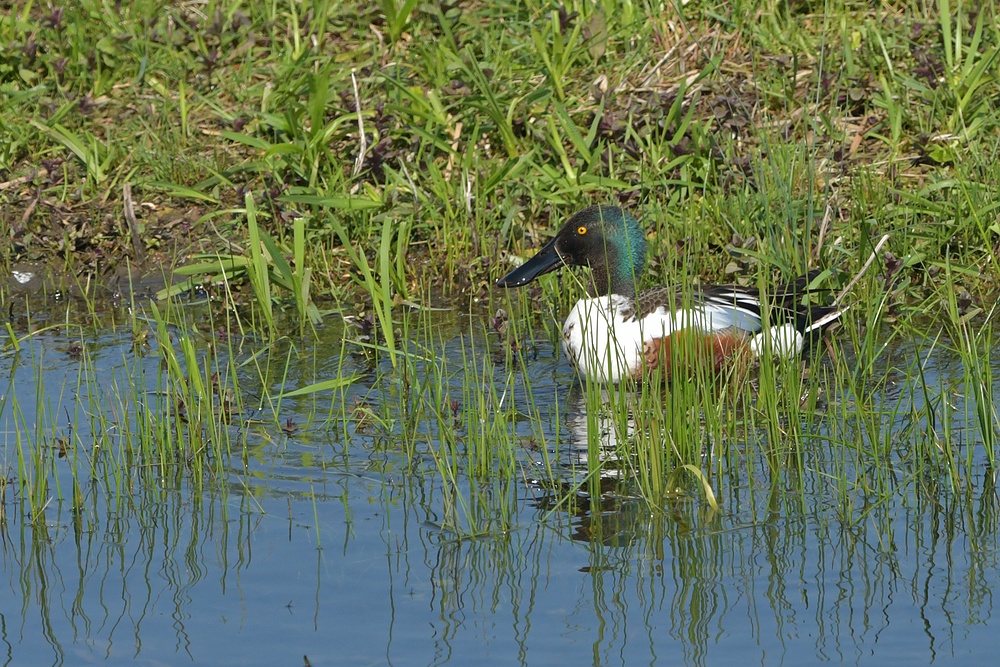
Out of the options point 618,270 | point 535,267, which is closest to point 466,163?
point 535,267

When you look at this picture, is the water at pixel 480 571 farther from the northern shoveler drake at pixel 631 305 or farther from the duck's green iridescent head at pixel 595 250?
the duck's green iridescent head at pixel 595 250

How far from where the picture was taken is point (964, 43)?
22.9 ft

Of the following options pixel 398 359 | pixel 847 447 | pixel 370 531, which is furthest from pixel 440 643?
pixel 398 359

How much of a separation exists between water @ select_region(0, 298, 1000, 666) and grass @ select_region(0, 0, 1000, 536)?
52 centimetres

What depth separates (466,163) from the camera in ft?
21.4

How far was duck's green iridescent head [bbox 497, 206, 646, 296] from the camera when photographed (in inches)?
225

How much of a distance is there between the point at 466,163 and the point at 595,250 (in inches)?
39.2

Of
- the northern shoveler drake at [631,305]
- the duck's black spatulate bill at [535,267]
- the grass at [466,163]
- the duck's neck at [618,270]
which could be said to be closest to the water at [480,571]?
the grass at [466,163]

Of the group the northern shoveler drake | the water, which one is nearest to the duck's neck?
the northern shoveler drake

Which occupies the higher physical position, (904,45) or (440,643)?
(904,45)

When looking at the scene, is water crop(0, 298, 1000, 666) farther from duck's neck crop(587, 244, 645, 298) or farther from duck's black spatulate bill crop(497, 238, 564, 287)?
duck's neck crop(587, 244, 645, 298)

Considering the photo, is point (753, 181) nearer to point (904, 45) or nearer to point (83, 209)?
point (904, 45)

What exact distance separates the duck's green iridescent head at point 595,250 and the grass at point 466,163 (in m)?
0.16

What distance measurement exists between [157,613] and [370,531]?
0.63 m
